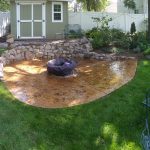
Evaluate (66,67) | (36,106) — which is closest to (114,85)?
(66,67)

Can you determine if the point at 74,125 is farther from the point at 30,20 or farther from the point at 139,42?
the point at 30,20

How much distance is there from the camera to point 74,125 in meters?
9.19

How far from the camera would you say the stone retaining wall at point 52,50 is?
662 inches

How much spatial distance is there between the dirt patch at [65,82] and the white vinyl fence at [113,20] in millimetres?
8373

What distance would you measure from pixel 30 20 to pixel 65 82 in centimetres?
938

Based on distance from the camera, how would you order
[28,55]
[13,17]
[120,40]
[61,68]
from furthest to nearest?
[13,17] < [120,40] < [28,55] < [61,68]

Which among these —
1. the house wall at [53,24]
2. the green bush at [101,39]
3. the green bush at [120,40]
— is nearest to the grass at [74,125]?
the green bush at [120,40]

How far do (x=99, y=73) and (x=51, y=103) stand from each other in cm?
416

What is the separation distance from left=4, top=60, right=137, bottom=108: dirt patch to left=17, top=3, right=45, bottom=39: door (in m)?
5.41

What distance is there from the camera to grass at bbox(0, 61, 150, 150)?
27.7 ft

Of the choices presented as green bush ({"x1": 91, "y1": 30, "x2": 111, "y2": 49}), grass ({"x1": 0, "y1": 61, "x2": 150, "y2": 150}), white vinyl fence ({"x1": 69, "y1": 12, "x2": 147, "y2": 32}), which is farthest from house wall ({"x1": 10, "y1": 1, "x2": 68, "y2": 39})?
grass ({"x1": 0, "y1": 61, "x2": 150, "y2": 150})

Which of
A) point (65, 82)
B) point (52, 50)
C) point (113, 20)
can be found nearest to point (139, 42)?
point (52, 50)

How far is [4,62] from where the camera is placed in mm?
15422

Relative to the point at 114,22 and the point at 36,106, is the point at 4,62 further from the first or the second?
the point at 114,22
